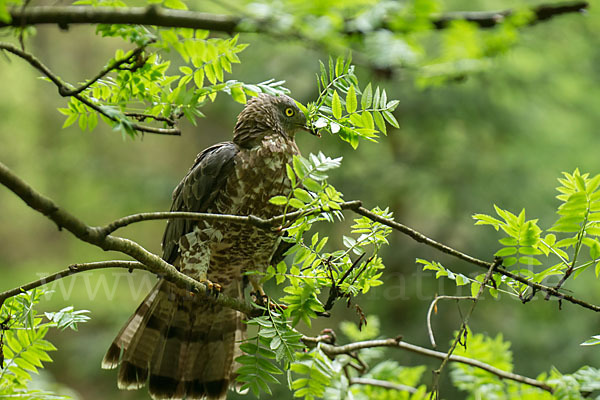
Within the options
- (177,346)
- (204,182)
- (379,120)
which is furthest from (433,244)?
(177,346)

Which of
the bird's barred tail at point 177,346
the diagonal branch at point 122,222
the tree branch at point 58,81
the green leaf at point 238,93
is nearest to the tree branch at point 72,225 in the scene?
the diagonal branch at point 122,222

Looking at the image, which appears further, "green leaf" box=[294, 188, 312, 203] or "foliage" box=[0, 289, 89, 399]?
"foliage" box=[0, 289, 89, 399]

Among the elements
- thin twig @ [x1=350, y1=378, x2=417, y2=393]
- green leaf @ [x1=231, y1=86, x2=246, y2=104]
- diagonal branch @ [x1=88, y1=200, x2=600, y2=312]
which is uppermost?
green leaf @ [x1=231, y1=86, x2=246, y2=104]

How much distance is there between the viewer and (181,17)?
1.07m

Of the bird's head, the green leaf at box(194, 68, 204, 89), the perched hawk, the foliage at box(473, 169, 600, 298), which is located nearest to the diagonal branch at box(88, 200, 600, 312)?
the foliage at box(473, 169, 600, 298)

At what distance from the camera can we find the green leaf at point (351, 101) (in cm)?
174

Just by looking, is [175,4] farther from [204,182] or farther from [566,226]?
[204,182]

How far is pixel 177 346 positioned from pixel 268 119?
1.35 m

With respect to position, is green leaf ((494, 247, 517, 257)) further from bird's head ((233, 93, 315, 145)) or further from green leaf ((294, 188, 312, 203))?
bird's head ((233, 93, 315, 145))

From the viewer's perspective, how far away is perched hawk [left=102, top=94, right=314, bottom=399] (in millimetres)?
2760

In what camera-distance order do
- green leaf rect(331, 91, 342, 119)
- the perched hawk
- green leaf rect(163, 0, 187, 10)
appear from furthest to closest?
1. the perched hawk
2. green leaf rect(331, 91, 342, 119)
3. green leaf rect(163, 0, 187, 10)

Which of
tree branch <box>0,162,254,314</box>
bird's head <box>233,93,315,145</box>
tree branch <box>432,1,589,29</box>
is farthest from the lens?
bird's head <box>233,93,315,145</box>

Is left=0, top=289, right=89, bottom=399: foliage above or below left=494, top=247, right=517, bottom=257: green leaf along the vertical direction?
below

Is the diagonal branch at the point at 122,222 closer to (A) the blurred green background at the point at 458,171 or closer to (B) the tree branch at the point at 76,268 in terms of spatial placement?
(B) the tree branch at the point at 76,268
